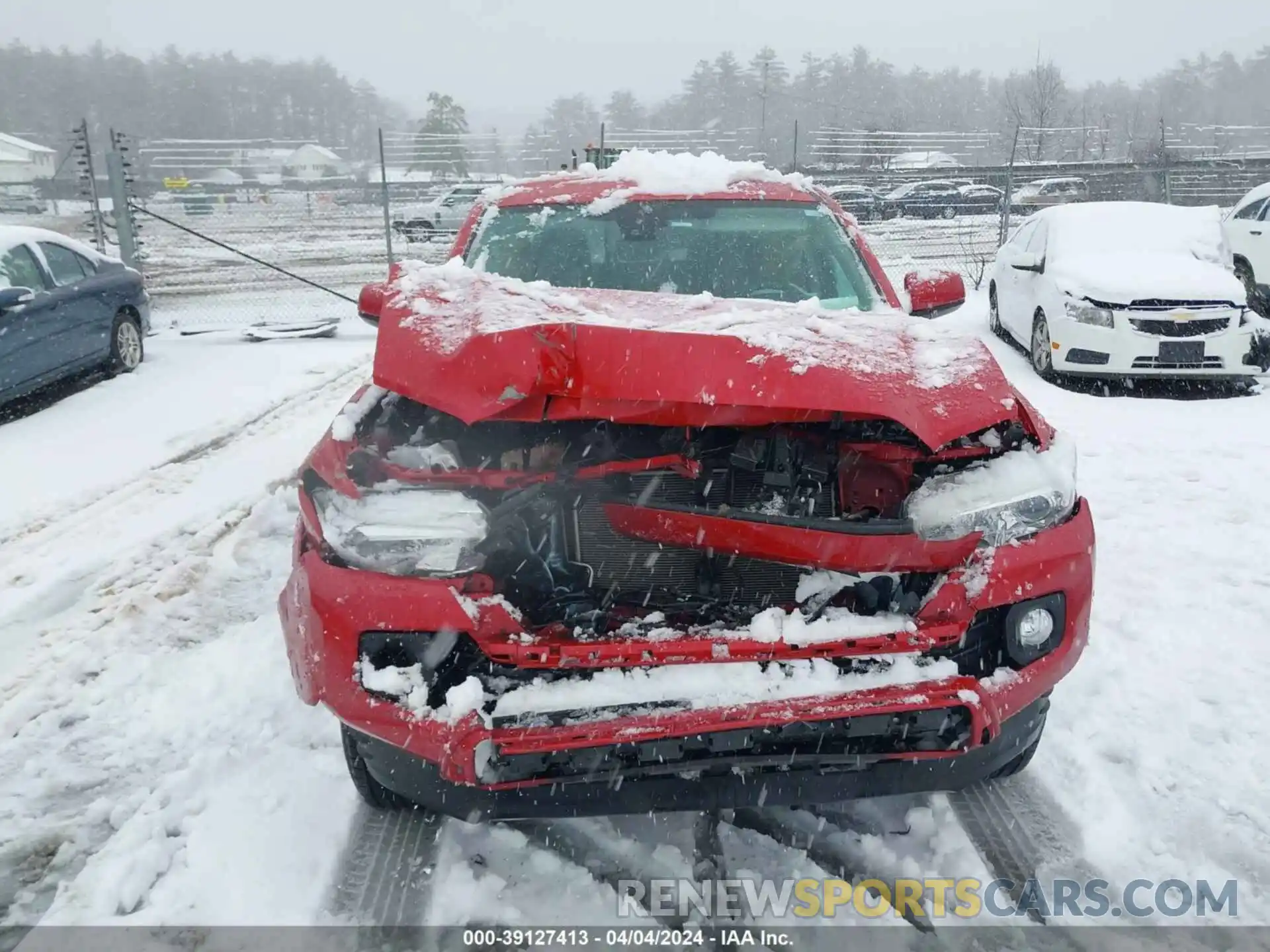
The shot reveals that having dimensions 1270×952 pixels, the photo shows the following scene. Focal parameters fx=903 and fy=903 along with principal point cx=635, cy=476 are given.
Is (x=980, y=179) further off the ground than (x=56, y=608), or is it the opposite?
(x=980, y=179)

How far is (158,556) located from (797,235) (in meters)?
3.34

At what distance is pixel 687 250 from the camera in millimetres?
3734

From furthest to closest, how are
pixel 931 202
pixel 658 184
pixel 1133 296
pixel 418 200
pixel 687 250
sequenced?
pixel 931 202, pixel 418 200, pixel 1133 296, pixel 658 184, pixel 687 250

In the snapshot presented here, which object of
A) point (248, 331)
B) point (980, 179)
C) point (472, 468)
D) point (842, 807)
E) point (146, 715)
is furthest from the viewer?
point (980, 179)

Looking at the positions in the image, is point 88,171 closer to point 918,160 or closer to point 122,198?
point 122,198

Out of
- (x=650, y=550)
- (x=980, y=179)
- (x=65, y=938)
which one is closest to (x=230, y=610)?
(x=65, y=938)

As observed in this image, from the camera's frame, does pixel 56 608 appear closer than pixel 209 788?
No

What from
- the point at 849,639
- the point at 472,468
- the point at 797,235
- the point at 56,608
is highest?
the point at 797,235

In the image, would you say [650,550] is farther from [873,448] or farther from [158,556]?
[158,556]

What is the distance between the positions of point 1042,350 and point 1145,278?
0.97 metres

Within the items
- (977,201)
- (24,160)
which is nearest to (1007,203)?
(977,201)

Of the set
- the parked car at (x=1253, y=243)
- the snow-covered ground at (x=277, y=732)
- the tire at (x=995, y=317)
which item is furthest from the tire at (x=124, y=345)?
the parked car at (x=1253, y=243)

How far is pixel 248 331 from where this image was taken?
36.2 ft

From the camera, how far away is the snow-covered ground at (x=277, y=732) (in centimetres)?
228
